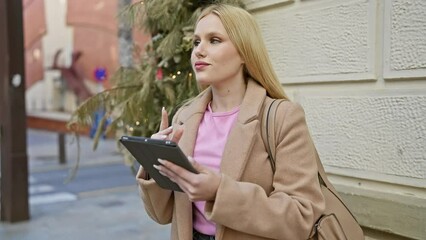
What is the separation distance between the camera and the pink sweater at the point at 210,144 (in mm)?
1727

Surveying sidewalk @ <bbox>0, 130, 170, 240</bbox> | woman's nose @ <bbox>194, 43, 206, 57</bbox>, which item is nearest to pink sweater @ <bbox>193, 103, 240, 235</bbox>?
woman's nose @ <bbox>194, 43, 206, 57</bbox>

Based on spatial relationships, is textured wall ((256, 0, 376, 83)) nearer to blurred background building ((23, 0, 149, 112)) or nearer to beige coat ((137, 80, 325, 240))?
beige coat ((137, 80, 325, 240))

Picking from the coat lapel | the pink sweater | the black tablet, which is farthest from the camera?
the pink sweater

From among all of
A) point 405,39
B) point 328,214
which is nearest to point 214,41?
point 328,214

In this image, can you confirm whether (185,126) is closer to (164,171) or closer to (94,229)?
(164,171)

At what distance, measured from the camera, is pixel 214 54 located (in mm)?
1689

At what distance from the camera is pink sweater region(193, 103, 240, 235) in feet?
5.66

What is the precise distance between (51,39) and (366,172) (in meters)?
19.5

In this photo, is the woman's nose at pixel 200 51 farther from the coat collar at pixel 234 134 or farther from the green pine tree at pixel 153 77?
the green pine tree at pixel 153 77

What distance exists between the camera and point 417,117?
231 centimetres

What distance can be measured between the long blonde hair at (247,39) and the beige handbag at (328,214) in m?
0.13

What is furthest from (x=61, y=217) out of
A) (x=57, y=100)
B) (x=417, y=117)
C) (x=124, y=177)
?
(x=57, y=100)

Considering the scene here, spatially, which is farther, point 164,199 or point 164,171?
point 164,199

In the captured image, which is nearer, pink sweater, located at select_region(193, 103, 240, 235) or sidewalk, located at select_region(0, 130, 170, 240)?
pink sweater, located at select_region(193, 103, 240, 235)
